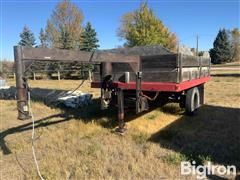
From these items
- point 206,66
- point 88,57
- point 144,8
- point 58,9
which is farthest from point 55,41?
point 88,57

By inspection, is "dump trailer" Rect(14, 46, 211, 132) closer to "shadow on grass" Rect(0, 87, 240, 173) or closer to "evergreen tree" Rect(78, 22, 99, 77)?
"shadow on grass" Rect(0, 87, 240, 173)

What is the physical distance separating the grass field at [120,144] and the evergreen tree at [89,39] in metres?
19.3

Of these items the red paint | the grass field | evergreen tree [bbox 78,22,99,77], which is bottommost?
the grass field

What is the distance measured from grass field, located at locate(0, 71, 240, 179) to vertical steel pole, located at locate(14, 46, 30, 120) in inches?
37.0

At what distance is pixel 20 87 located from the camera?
303 centimetres

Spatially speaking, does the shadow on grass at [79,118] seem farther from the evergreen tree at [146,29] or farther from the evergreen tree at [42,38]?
the evergreen tree at [42,38]

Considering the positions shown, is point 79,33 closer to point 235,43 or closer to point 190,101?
point 190,101

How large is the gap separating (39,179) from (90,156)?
901 mm

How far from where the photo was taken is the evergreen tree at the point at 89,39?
2519 centimetres

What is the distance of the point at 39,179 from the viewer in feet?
10.5

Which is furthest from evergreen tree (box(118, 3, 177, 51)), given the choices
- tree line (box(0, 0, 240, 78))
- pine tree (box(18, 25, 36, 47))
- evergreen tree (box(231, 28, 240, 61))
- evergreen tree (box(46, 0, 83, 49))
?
evergreen tree (box(231, 28, 240, 61))

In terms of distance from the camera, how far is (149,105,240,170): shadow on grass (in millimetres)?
3699

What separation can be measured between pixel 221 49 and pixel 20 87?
52.2 m

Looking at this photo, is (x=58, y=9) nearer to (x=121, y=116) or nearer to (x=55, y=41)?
(x=55, y=41)
